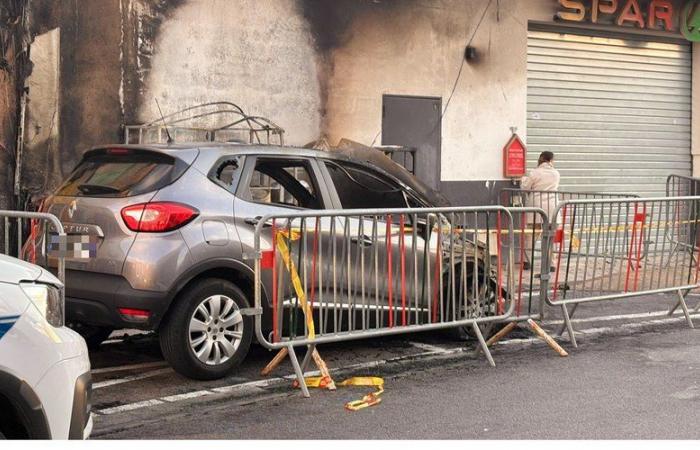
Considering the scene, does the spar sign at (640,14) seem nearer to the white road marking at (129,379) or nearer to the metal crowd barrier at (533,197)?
the metal crowd barrier at (533,197)

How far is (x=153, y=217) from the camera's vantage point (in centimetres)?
703

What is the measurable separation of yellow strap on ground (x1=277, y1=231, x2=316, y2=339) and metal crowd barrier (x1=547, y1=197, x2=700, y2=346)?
2.39m

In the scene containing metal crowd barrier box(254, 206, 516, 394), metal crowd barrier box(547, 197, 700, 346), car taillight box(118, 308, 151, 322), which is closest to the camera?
car taillight box(118, 308, 151, 322)

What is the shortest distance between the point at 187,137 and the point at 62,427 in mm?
8559

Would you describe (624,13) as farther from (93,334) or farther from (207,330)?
(207,330)

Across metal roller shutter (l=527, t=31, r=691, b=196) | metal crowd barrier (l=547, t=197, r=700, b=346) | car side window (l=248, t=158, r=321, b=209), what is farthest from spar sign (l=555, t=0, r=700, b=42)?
car side window (l=248, t=158, r=321, b=209)

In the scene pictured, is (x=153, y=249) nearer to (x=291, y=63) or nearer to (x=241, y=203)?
(x=241, y=203)

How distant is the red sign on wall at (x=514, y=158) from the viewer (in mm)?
15344

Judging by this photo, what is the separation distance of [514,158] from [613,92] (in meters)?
2.59

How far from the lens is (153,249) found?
6984 mm

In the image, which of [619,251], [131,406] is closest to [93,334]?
[131,406]

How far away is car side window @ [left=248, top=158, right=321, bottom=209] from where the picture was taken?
313 inches

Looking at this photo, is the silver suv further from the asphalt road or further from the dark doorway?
the dark doorway

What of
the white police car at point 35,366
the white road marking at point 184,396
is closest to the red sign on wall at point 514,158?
the white road marking at point 184,396
